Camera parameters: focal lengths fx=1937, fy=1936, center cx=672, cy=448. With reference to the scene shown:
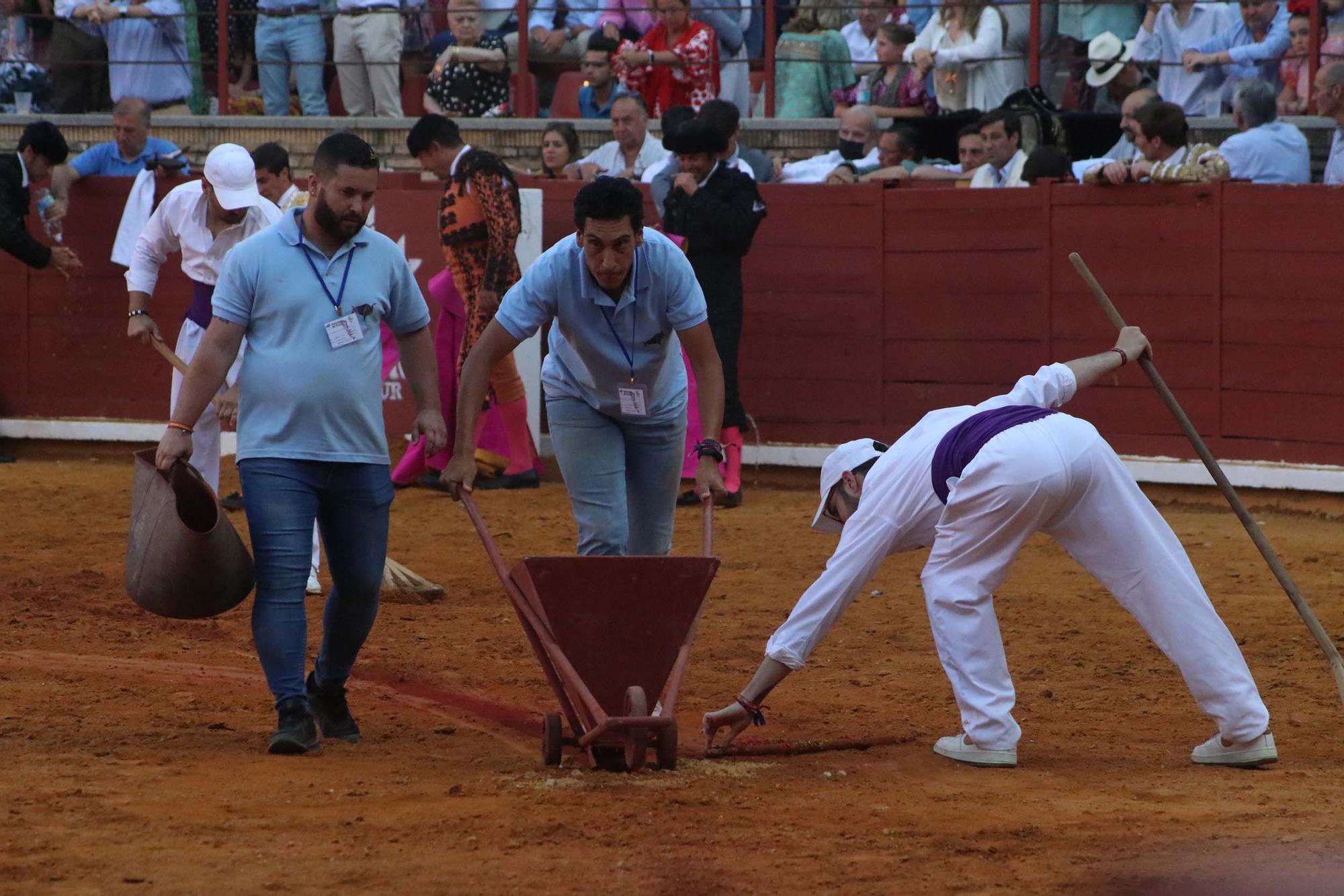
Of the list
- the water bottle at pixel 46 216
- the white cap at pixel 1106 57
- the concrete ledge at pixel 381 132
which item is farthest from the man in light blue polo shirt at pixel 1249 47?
the water bottle at pixel 46 216

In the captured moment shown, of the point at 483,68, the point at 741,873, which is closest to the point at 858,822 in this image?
the point at 741,873

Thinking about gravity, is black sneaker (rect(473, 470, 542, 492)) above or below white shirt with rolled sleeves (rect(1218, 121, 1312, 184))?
below

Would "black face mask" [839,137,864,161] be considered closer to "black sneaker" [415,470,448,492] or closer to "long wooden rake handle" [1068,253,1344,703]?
"black sneaker" [415,470,448,492]

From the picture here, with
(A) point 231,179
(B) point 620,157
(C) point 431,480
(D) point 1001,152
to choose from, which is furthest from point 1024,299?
(A) point 231,179

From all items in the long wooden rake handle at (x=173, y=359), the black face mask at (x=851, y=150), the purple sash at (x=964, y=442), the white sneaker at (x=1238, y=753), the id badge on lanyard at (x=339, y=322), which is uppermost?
the black face mask at (x=851, y=150)

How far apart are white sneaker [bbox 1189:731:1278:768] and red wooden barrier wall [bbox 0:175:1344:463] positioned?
540cm

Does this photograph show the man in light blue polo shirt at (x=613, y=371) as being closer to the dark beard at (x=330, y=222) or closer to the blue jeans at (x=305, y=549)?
the blue jeans at (x=305, y=549)

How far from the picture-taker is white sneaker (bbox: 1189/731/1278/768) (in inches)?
213

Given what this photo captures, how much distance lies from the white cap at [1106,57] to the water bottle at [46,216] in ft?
22.4

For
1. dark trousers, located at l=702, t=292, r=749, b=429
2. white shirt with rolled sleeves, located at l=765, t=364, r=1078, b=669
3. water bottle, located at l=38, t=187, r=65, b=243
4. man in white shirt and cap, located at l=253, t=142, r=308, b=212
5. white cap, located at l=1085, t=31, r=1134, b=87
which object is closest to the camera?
white shirt with rolled sleeves, located at l=765, t=364, r=1078, b=669

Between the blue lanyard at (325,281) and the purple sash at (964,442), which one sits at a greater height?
the blue lanyard at (325,281)

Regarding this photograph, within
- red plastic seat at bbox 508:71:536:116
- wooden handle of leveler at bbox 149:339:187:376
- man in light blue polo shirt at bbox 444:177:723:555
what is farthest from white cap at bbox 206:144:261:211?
red plastic seat at bbox 508:71:536:116

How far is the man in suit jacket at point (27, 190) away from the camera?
40.1 ft

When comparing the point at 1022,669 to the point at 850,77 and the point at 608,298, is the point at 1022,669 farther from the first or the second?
the point at 850,77
